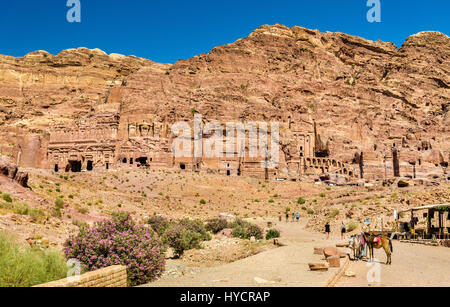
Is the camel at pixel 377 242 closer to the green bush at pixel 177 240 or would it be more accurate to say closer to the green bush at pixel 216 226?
the green bush at pixel 177 240

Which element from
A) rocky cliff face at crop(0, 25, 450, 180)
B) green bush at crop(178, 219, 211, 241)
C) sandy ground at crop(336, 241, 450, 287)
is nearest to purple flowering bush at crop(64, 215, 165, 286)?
sandy ground at crop(336, 241, 450, 287)

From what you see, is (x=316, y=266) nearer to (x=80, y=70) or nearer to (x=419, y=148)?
(x=419, y=148)

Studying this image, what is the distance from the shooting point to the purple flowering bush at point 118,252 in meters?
13.2

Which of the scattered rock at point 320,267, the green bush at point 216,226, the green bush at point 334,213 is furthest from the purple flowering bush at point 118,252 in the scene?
the green bush at point 334,213

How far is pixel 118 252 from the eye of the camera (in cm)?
1355

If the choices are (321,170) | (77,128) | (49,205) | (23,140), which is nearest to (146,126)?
(77,128)

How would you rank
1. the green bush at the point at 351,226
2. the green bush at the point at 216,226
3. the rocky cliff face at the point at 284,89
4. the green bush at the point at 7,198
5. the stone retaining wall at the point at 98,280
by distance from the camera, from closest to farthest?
the stone retaining wall at the point at 98,280, the green bush at the point at 7,198, the green bush at the point at 351,226, the green bush at the point at 216,226, the rocky cliff face at the point at 284,89

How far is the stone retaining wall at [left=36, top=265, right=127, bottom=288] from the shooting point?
912cm

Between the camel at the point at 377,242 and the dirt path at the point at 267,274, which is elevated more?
the camel at the point at 377,242

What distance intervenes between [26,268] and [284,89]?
10048 cm

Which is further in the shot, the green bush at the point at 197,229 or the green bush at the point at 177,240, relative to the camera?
the green bush at the point at 197,229

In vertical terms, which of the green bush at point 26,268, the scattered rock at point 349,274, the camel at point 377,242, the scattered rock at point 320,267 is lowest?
the scattered rock at point 320,267

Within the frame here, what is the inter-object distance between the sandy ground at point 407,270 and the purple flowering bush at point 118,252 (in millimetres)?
6296

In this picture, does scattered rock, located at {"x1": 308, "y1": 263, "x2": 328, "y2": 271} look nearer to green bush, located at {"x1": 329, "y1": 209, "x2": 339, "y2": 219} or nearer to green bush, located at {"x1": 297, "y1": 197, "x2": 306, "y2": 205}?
green bush, located at {"x1": 329, "y1": 209, "x2": 339, "y2": 219}
